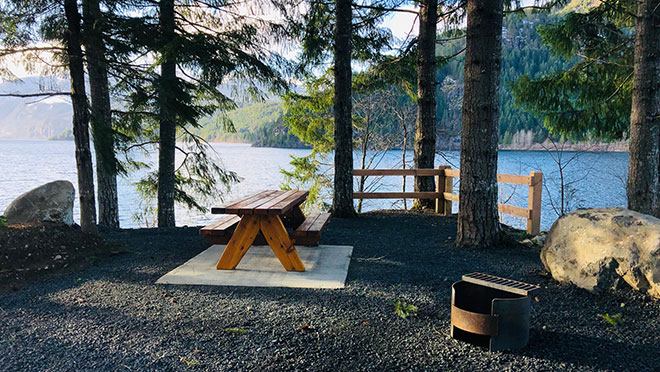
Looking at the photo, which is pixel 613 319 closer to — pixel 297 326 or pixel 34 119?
pixel 297 326

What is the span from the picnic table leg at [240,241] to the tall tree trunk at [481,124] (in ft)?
9.06

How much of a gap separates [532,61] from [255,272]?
7337cm

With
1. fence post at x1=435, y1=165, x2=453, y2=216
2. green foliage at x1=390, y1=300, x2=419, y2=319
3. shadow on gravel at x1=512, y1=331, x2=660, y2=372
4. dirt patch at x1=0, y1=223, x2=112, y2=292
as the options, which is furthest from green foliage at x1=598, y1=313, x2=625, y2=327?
fence post at x1=435, y1=165, x2=453, y2=216

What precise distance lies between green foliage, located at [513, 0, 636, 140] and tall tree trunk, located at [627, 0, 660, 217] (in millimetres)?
1649

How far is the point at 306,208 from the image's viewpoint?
49.3 ft

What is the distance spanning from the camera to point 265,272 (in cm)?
451

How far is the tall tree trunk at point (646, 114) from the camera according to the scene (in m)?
5.89

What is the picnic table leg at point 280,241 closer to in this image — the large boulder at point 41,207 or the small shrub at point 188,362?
the small shrub at point 188,362

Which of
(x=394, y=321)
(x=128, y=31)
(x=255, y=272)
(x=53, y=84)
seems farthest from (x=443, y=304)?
(x=53, y=84)

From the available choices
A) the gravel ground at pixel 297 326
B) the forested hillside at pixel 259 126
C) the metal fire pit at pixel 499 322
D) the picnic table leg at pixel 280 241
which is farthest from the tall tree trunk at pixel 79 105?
the metal fire pit at pixel 499 322

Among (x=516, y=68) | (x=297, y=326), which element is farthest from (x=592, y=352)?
(x=516, y=68)

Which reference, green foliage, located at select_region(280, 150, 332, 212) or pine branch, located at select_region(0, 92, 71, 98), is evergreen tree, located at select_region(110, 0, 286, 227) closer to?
pine branch, located at select_region(0, 92, 71, 98)

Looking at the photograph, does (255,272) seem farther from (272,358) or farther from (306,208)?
(306,208)

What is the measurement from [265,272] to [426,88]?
19.6 feet
